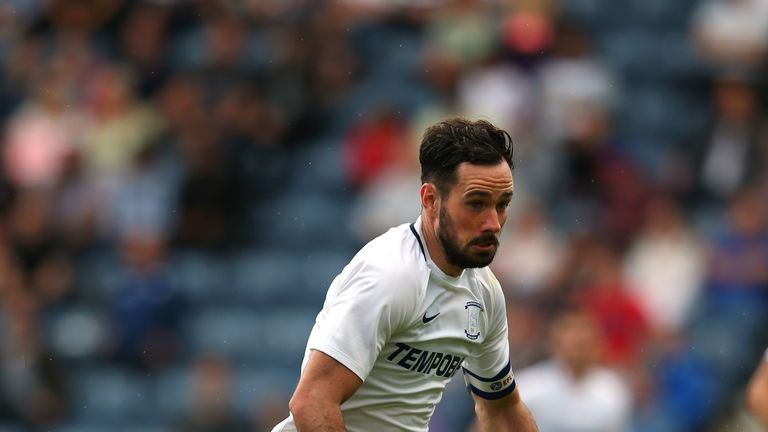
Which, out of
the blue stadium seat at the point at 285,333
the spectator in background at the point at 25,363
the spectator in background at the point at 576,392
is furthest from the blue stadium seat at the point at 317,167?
the spectator in background at the point at 576,392

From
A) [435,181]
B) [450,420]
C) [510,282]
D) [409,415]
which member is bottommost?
[450,420]

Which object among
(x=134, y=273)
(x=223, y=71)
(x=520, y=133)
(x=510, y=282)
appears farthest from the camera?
(x=223, y=71)

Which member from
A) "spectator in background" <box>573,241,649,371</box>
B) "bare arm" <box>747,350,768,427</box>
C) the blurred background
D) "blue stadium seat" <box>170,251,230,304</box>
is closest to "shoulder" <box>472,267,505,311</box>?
"bare arm" <box>747,350,768,427</box>

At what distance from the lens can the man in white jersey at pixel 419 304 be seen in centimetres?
512

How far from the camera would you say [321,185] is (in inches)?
565

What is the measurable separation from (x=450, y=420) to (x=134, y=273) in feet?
13.0

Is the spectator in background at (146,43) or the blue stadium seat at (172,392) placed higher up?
the spectator in background at (146,43)

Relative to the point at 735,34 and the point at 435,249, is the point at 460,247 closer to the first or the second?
the point at 435,249

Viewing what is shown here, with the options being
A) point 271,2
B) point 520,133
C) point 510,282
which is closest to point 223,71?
point 271,2

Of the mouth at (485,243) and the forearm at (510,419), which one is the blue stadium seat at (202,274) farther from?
the mouth at (485,243)

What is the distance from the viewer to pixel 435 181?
5.45 meters

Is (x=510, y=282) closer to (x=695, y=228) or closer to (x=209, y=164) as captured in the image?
(x=695, y=228)

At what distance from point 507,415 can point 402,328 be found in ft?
3.15

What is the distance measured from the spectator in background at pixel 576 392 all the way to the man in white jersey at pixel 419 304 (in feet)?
11.4
